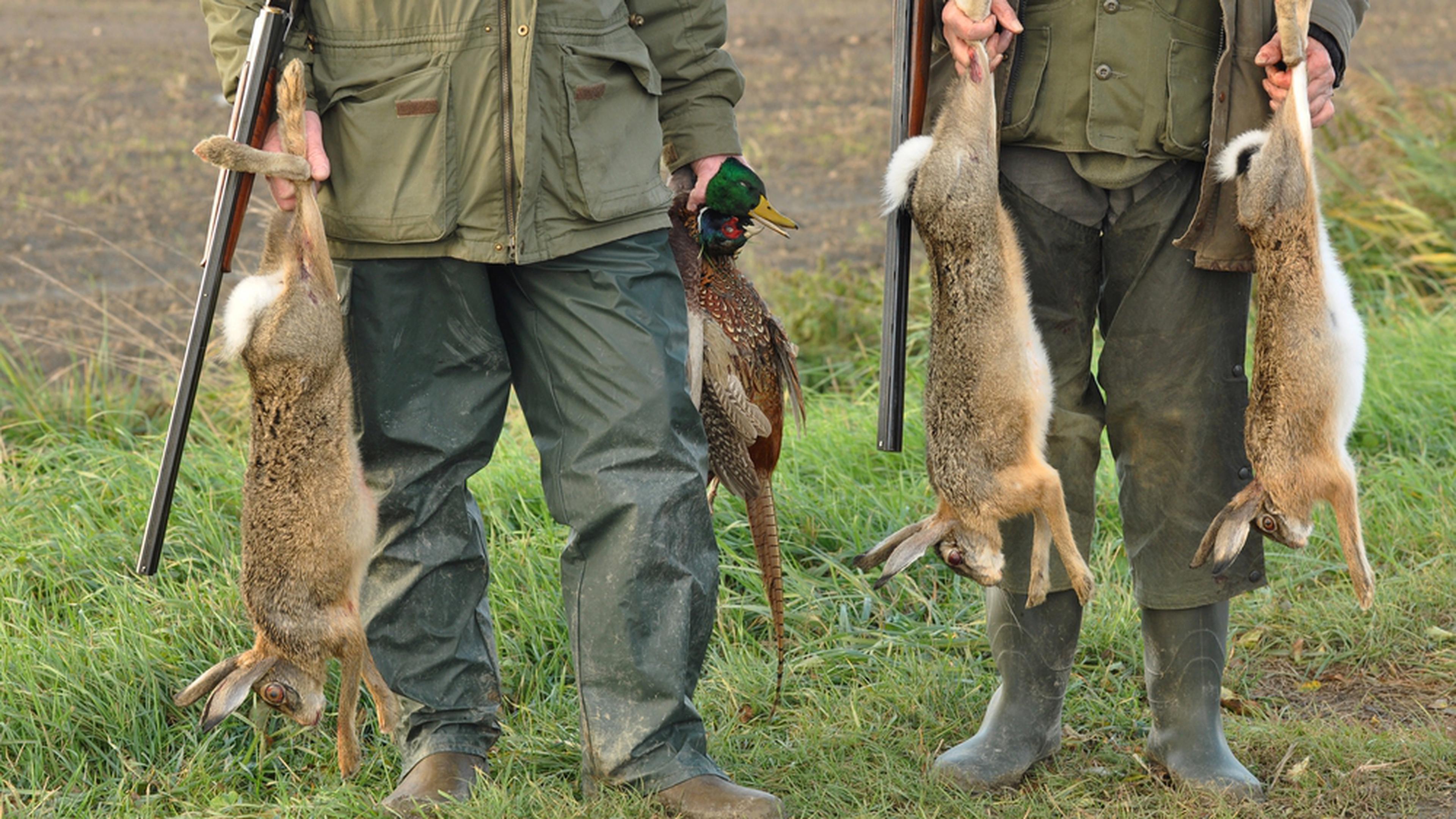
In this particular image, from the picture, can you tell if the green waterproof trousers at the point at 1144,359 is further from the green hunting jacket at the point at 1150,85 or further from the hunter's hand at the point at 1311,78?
the hunter's hand at the point at 1311,78

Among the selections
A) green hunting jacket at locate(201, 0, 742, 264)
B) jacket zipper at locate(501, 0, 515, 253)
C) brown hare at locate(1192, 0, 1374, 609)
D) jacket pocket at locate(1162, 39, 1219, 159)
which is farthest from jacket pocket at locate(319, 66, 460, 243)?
brown hare at locate(1192, 0, 1374, 609)

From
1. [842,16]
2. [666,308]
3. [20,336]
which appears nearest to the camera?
[666,308]

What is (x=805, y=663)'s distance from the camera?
416 centimetres

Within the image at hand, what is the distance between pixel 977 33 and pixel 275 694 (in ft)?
6.98

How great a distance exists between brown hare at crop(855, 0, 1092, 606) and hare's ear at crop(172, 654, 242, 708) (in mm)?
1437

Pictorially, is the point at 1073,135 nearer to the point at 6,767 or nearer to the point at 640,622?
the point at 640,622

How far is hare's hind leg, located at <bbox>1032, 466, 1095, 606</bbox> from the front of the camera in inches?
128

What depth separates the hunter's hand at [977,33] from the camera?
9.98ft

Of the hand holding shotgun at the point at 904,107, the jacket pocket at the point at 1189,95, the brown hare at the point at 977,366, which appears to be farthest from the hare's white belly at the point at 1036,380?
the jacket pocket at the point at 1189,95

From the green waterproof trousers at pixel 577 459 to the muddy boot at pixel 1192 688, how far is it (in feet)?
3.77

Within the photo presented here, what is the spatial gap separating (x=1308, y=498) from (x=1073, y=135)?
0.97 metres

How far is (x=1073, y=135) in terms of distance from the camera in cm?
322

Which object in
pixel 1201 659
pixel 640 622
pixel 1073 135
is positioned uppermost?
pixel 1073 135

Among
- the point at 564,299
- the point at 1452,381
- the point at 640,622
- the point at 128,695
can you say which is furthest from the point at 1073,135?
the point at 1452,381
